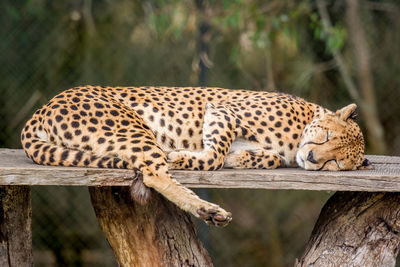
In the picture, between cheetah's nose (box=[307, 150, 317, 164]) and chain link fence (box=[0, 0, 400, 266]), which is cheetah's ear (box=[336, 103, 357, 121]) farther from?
chain link fence (box=[0, 0, 400, 266])

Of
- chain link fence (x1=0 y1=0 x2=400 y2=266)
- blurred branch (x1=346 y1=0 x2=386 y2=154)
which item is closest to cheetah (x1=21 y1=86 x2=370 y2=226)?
chain link fence (x1=0 y1=0 x2=400 y2=266)

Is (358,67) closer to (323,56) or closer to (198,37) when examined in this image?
(323,56)

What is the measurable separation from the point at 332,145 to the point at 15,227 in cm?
167

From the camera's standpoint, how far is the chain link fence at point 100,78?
14.5 feet

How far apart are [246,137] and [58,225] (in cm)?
209

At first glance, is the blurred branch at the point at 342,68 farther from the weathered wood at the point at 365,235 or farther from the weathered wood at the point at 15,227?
the weathered wood at the point at 15,227

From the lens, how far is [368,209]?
2.82 metres

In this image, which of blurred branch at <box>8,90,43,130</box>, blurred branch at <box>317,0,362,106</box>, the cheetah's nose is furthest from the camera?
blurred branch at <box>317,0,362,106</box>

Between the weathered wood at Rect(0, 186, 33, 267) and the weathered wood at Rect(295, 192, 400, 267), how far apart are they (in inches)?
57.4

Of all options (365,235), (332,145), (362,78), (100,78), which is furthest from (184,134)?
(362,78)

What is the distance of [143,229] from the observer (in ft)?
9.18

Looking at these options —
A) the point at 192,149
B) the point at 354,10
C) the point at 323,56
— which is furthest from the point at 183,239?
the point at 354,10

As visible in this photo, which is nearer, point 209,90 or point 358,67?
point 209,90

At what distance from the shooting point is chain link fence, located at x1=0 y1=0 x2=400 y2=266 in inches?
Answer: 174
